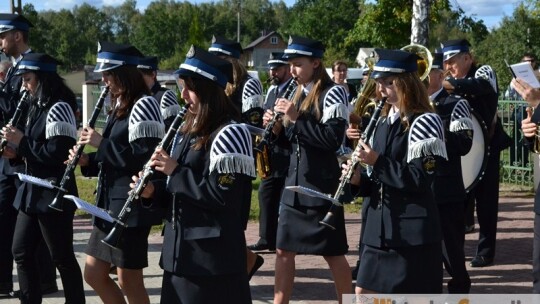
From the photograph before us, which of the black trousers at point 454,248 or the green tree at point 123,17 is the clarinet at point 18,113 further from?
the green tree at point 123,17

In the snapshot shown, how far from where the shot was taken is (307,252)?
6.54 metres

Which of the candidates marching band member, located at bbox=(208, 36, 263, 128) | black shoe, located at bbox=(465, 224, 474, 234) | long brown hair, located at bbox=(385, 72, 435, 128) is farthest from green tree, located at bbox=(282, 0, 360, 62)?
long brown hair, located at bbox=(385, 72, 435, 128)

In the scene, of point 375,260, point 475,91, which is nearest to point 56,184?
point 375,260

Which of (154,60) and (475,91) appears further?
(154,60)

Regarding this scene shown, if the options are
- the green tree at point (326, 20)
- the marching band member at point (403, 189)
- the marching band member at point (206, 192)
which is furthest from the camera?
the green tree at point (326, 20)

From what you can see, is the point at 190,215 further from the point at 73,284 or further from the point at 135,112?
the point at 73,284

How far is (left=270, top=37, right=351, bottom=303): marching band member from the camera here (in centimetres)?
652

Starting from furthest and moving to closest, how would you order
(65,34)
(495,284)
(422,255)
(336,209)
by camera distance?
(65,34) < (495,284) < (336,209) < (422,255)

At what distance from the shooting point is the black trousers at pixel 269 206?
9484 millimetres

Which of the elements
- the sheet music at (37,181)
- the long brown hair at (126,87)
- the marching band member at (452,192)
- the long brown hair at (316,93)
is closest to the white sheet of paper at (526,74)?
the marching band member at (452,192)

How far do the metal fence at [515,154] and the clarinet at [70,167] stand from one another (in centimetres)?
967

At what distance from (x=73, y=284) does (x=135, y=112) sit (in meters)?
1.56

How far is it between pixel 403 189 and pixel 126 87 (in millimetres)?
Answer: 1914

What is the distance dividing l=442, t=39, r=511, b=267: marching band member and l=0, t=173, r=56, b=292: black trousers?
3691 millimetres
